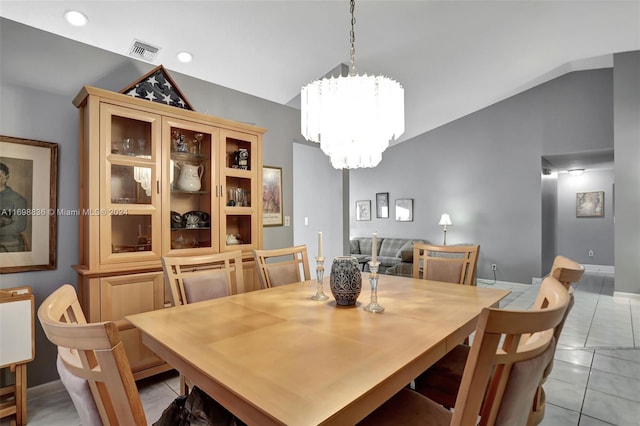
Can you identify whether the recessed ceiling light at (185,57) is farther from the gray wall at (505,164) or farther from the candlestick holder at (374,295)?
the gray wall at (505,164)

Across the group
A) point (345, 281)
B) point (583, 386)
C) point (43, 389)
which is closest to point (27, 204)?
point (43, 389)

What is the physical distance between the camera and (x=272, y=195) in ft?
11.6

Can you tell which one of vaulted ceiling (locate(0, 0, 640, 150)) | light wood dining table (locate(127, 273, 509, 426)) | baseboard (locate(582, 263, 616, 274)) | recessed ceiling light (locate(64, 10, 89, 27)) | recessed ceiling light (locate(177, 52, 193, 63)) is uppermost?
vaulted ceiling (locate(0, 0, 640, 150))

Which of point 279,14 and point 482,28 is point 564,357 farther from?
point 279,14

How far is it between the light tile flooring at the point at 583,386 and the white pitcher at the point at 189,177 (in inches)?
57.7

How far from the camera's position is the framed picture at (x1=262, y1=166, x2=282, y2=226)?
A: 3.47 m

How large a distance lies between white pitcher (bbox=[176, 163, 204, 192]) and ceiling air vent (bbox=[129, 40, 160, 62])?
0.89 metres

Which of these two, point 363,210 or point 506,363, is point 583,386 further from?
point 363,210

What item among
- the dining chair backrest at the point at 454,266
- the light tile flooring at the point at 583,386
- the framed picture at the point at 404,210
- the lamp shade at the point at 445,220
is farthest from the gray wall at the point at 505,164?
the dining chair backrest at the point at 454,266

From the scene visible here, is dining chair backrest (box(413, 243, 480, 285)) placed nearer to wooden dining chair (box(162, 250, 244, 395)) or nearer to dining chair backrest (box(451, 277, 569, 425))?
wooden dining chair (box(162, 250, 244, 395))

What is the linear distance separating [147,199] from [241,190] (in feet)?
2.72

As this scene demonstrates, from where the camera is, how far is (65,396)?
2098mm

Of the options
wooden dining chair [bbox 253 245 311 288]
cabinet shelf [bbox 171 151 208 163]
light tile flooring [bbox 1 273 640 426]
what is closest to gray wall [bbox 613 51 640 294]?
light tile flooring [bbox 1 273 640 426]

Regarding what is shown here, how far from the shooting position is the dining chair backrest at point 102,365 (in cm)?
65
